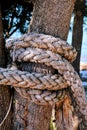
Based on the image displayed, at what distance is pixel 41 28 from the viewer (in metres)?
0.79

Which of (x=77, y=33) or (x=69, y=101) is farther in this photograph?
(x=77, y=33)

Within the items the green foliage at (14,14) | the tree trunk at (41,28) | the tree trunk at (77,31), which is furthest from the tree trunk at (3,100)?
the tree trunk at (77,31)

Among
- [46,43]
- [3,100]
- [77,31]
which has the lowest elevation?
[77,31]

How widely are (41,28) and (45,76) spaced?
0.43 feet

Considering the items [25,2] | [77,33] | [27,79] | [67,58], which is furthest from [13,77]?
[77,33]

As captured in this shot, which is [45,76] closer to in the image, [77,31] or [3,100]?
[3,100]

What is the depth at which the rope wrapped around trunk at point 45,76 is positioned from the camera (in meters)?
0.73

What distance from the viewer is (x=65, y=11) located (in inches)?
31.7

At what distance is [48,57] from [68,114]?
0.17m

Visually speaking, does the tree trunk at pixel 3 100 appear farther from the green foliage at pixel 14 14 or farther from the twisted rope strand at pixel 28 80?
the green foliage at pixel 14 14

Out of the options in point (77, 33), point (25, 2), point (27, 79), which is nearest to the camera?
point (27, 79)

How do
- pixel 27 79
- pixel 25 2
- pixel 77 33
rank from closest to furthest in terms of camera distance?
1. pixel 27 79
2. pixel 25 2
3. pixel 77 33

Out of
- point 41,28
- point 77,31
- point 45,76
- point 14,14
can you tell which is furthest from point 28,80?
point 77,31

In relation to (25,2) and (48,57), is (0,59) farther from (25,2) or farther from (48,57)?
(25,2)
